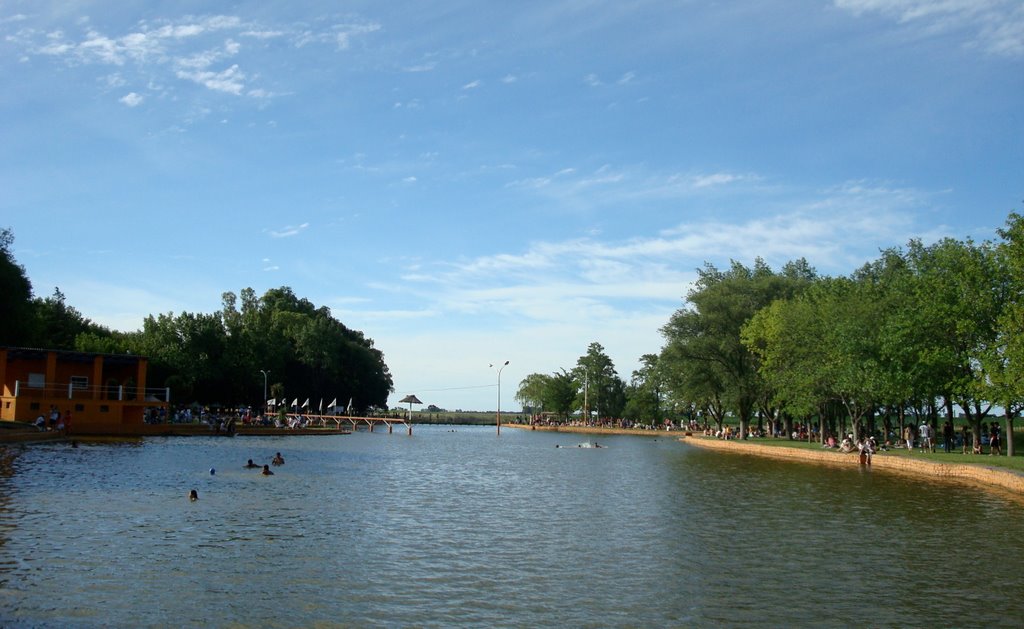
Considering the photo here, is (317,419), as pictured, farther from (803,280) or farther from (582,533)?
(582,533)

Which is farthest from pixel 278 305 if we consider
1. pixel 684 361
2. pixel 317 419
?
pixel 684 361

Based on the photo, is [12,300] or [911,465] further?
[12,300]

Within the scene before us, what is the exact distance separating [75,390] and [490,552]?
5024cm

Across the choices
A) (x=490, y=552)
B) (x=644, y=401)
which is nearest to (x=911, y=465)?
(x=490, y=552)

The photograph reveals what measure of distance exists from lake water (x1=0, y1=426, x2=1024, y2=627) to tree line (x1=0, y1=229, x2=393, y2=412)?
3693 cm

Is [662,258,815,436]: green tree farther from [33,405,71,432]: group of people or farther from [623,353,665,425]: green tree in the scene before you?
[33,405,71,432]: group of people

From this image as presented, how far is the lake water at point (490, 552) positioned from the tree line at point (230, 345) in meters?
36.9

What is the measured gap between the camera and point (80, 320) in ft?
296

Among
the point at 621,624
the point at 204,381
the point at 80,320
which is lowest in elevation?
the point at 621,624

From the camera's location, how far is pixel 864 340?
4669cm

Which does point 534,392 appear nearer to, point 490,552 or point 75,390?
point 75,390

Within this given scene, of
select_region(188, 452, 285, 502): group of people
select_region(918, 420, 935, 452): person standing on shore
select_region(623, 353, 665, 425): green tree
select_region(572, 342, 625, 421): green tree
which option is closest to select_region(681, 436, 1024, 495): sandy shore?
select_region(918, 420, 935, 452): person standing on shore

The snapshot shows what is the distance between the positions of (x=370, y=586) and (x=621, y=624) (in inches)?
188

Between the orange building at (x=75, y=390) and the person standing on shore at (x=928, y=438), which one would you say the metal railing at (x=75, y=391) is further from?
the person standing on shore at (x=928, y=438)
